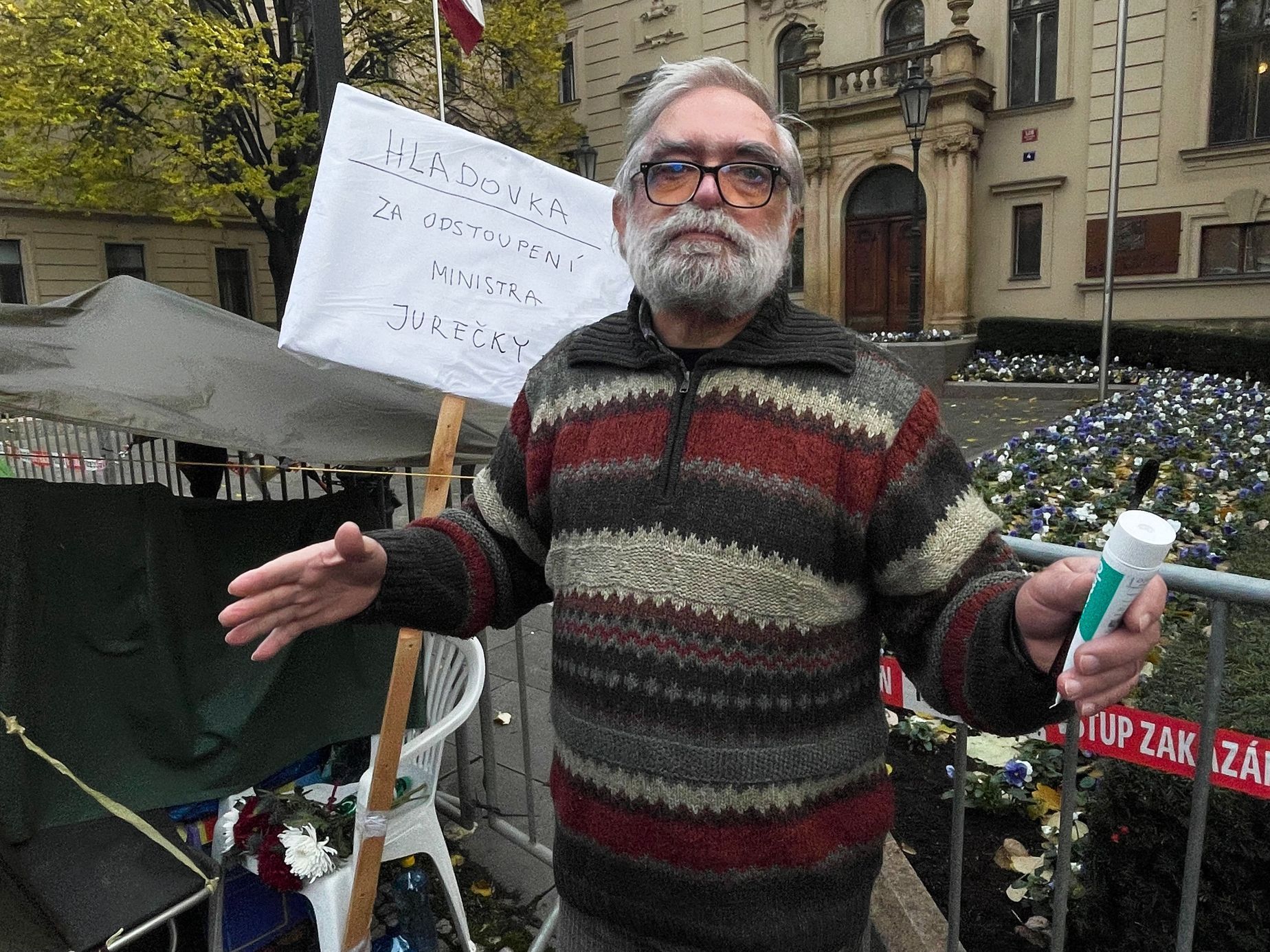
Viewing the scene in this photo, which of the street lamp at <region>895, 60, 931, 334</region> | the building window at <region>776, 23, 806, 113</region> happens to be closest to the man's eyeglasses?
the street lamp at <region>895, 60, 931, 334</region>

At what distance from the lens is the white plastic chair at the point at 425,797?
2400mm

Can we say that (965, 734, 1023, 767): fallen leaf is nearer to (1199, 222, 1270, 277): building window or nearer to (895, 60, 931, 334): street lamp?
(895, 60, 931, 334): street lamp

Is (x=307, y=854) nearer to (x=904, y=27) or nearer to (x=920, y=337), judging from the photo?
(x=920, y=337)

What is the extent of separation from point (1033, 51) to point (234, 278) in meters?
20.2

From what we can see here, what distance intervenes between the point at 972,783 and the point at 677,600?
7.04ft

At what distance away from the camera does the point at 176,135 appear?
13.5 meters

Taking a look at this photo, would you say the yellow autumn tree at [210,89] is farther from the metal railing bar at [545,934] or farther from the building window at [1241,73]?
the metal railing bar at [545,934]

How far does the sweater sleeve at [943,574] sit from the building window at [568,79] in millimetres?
24547

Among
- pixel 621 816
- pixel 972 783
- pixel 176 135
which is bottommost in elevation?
pixel 972 783

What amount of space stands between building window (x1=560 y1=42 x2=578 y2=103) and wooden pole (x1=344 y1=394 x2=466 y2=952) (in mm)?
23715

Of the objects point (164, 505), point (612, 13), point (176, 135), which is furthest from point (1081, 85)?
point (164, 505)

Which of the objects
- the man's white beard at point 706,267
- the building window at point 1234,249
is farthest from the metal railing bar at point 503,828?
the building window at point 1234,249

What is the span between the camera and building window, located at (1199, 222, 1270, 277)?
50.9 ft

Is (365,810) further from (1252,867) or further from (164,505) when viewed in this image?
(1252,867)
